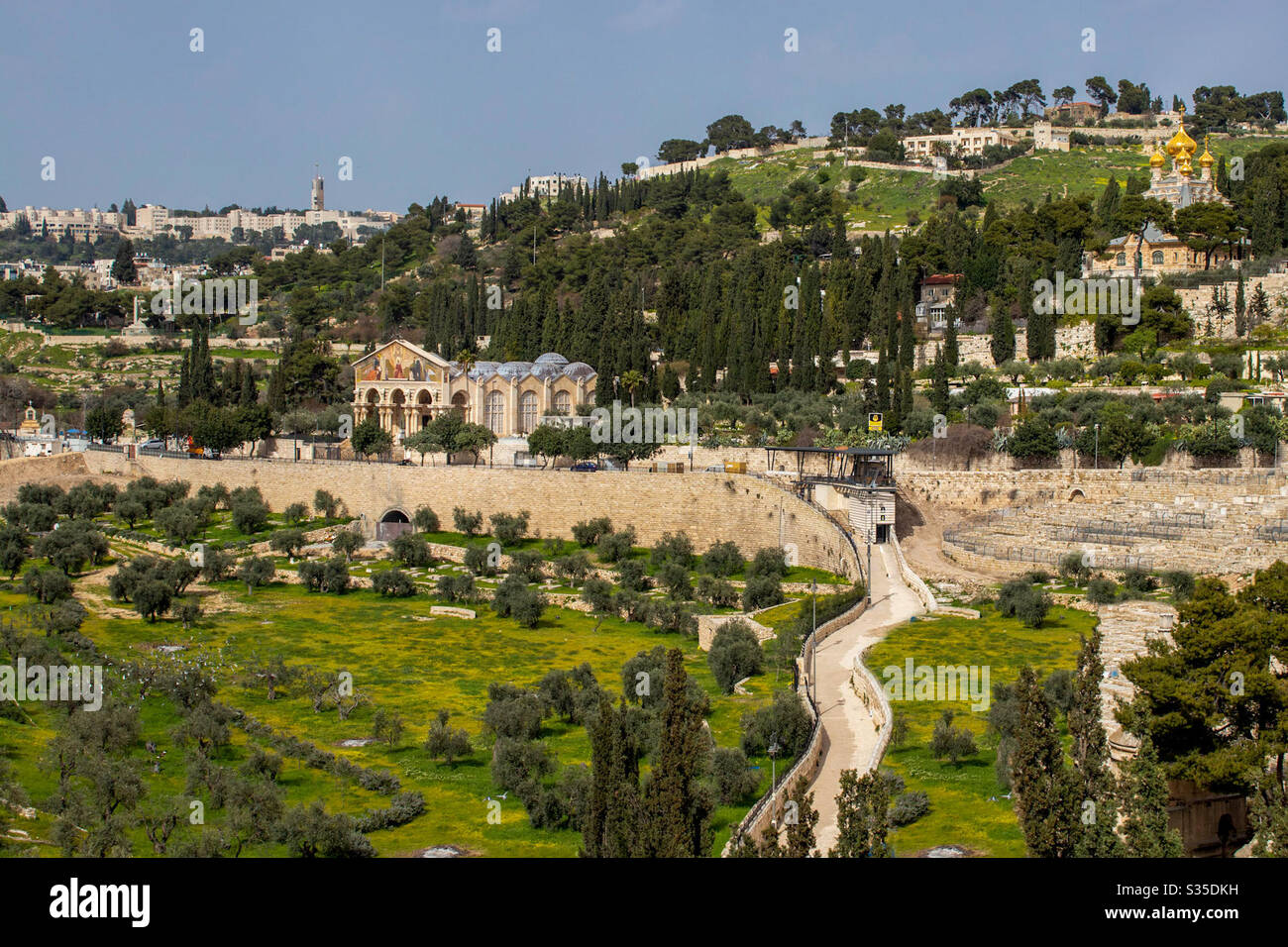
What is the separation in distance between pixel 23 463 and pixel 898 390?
3681cm

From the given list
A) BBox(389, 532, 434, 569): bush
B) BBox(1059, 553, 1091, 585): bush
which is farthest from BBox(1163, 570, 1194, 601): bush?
BBox(389, 532, 434, 569): bush

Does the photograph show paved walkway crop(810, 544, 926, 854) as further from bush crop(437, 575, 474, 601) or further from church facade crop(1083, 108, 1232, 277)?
church facade crop(1083, 108, 1232, 277)

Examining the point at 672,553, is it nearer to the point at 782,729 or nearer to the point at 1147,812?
the point at 782,729

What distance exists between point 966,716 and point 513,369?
42.7m

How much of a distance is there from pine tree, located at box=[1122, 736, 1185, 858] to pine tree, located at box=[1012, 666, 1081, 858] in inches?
24.6

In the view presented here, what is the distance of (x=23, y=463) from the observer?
58281mm

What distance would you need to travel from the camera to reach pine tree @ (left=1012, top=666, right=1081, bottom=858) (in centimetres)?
1554

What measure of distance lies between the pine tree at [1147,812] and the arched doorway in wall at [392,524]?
1497 inches

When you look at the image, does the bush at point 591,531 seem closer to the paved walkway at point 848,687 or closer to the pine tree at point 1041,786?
the paved walkway at point 848,687

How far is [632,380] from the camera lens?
60969 mm

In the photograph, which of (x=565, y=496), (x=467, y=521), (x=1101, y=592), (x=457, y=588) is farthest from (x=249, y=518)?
(x=1101, y=592)

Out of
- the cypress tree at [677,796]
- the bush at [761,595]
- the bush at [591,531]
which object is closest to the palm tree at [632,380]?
the bush at [591,531]
